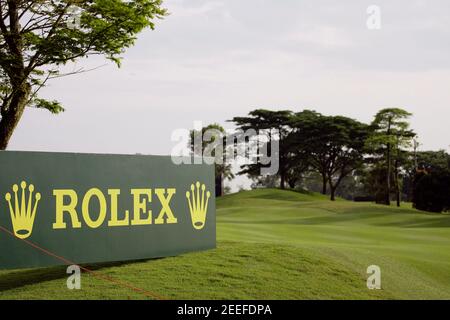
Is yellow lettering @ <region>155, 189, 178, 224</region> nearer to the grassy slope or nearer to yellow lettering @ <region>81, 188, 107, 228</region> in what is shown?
the grassy slope

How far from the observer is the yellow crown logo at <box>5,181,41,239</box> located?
41.9ft

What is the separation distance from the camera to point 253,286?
12648mm

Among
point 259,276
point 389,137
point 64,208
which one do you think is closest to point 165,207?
point 64,208

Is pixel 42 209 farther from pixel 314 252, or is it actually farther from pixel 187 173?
pixel 314 252

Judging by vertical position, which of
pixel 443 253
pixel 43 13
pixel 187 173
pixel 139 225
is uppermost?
pixel 43 13

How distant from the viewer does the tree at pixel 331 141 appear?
73500mm

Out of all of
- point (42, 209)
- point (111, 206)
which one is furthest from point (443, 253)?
point (42, 209)

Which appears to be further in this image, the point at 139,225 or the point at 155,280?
the point at 139,225

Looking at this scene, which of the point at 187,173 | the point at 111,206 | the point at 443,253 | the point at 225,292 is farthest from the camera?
the point at 443,253

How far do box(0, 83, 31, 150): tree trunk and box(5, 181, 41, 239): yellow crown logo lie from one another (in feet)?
38.2

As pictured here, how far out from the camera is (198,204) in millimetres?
15758

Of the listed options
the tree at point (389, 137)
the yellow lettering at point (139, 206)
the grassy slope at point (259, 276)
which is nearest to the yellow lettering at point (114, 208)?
the yellow lettering at point (139, 206)

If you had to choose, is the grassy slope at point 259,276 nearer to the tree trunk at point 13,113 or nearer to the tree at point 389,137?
the tree trunk at point 13,113
